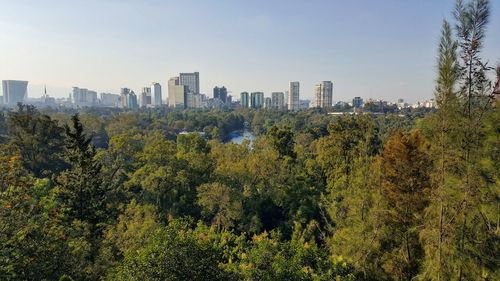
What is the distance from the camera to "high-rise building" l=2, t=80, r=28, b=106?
187m

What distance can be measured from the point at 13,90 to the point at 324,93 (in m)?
154

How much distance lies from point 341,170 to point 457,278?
8856 mm

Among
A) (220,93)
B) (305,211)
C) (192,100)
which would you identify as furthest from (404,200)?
(220,93)

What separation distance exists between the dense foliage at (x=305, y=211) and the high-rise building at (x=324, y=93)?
12121 centimetres

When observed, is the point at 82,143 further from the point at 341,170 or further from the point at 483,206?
the point at 483,206

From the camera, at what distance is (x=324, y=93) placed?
449 ft

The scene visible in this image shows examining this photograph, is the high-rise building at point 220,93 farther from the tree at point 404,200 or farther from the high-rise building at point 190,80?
the tree at point 404,200

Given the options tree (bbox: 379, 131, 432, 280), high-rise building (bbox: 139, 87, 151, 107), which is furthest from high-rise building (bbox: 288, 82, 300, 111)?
tree (bbox: 379, 131, 432, 280)

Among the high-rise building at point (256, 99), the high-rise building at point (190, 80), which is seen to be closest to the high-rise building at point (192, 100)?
the high-rise building at point (256, 99)

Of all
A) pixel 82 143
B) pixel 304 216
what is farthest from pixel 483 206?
pixel 82 143

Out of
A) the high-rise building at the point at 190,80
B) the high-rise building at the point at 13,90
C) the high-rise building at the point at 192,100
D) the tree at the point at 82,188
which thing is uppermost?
the high-rise building at the point at 190,80

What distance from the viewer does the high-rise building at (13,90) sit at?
187 meters

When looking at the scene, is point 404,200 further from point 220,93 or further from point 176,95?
point 220,93

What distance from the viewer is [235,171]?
17531mm
